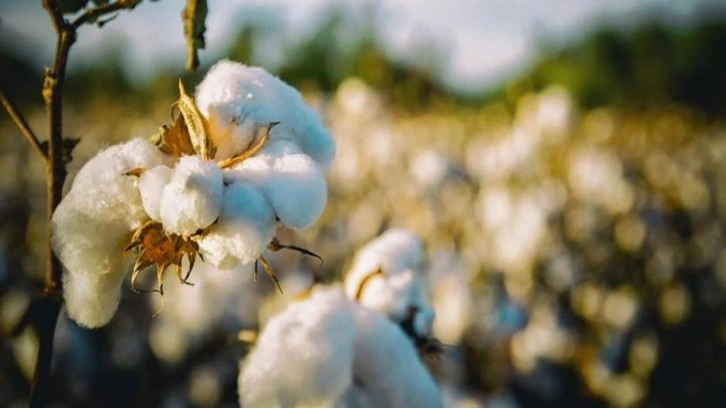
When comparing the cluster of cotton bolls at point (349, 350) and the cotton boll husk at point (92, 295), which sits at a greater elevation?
the cotton boll husk at point (92, 295)

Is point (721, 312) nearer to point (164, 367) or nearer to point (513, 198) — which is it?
point (513, 198)

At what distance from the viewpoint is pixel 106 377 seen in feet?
8.18

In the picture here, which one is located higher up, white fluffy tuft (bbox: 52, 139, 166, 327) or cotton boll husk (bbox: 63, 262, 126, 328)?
white fluffy tuft (bbox: 52, 139, 166, 327)

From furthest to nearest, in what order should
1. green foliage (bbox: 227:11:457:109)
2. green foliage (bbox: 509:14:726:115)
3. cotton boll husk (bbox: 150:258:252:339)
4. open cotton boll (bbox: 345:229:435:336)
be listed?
green foliage (bbox: 509:14:726:115)
green foliage (bbox: 227:11:457:109)
cotton boll husk (bbox: 150:258:252:339)
open cotton boll (bbox: 345:229:435:336)

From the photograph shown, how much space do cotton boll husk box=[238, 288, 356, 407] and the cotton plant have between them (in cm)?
16

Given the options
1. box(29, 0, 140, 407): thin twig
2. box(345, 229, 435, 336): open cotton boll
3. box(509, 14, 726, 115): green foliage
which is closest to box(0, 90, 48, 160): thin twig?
box(29, 0, 140, 407): thin twig

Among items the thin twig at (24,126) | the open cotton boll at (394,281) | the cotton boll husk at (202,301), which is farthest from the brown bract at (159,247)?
the cotton boll husk at (202,301)

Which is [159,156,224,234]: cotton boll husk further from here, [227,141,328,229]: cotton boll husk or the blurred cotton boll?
→ the blurred cotton boll

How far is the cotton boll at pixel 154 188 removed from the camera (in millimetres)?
578

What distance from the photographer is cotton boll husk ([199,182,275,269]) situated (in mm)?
558

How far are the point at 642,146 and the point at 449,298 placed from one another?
4.00 metres

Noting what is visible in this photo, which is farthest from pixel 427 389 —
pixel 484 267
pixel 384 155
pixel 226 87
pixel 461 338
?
pixel 384 155

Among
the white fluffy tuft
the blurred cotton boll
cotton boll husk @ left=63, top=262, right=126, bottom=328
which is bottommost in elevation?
the blurred cotton boll

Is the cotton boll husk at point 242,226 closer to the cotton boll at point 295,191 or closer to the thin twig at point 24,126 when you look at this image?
the cotton boll at point 295,191
